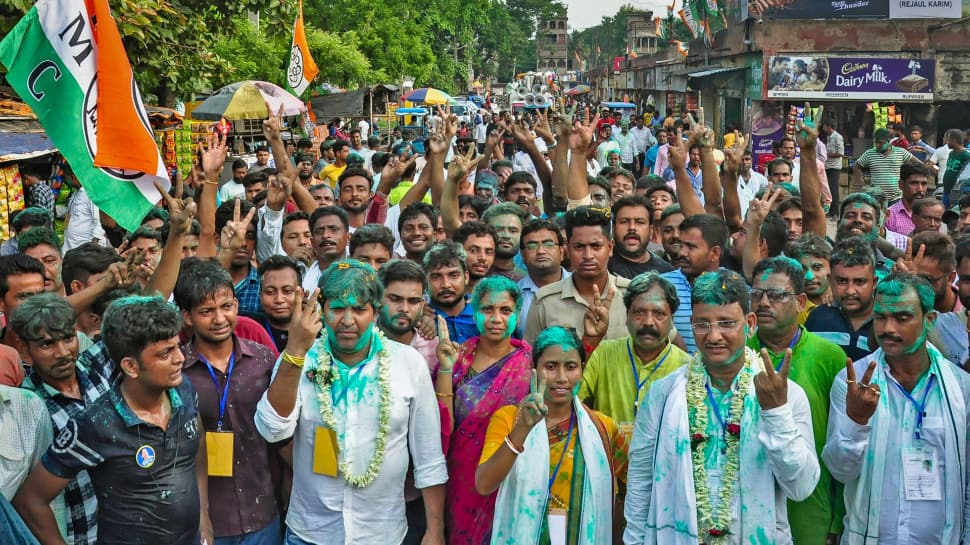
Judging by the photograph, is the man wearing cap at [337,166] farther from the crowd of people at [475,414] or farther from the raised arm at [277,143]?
the crowd of people at [475,414]

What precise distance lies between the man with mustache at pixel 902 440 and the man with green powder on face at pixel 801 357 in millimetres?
112

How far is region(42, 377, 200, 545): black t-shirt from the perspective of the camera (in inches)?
131

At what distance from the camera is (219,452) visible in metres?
3.80

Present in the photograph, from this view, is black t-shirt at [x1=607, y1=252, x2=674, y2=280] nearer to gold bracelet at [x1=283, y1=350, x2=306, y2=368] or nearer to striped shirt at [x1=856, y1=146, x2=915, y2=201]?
gold bracelet at [x1=283, y1=350, x2=306, y2=368]

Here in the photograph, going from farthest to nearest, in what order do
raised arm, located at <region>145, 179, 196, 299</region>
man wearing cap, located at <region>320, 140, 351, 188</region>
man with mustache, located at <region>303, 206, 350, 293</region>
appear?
man wearing cap, located at <region>320, 140, 351, 188</region>
man with mustache, located at <region>303, 206, 350, 293</region>
raised arm, located at <region>145, 179, 196, 299</region>

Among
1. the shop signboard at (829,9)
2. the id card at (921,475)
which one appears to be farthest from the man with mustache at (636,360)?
the shop signboard at (829,9)

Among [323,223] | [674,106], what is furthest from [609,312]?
[674,106]

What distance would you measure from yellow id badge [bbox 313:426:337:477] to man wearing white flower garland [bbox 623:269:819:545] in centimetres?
114

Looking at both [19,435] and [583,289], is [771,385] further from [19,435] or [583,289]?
[19,435]

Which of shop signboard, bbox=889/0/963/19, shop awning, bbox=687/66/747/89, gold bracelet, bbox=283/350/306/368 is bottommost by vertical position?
gold bracelet, bbox=283/350/306/368

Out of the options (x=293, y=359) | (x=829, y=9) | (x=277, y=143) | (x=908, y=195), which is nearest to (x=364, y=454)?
(x=293, y=359)

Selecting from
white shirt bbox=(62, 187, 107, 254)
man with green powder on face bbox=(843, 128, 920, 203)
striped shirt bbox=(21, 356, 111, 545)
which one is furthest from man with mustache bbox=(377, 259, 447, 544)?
man with green powder on face bbox=(843, 128, 920, 203)

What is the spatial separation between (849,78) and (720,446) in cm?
2245

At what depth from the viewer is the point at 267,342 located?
4.34 meters
